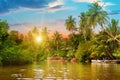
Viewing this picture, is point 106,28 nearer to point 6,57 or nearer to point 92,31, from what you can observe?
point 92,31

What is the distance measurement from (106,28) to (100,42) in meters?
6.11

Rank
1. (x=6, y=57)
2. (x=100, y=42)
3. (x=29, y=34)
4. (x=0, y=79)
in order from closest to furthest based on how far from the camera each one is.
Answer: (x=0, y=79) < (x=6, y=57) < (x=100, y=42) < (x=29, y=34)

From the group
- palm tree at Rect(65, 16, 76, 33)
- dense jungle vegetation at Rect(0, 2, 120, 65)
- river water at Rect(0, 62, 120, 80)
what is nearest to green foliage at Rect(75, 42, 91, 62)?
dense jungle vegetation at Rect(0, 2, 120, 65)

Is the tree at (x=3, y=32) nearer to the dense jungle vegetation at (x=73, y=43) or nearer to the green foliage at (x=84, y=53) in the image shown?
the dense jungle vegetation at (x=73, y=43)

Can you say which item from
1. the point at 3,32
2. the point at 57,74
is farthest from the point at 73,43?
the point at 57,74

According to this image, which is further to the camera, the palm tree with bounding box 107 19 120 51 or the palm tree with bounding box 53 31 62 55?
the palm tree with bounding box 53 31 62 55

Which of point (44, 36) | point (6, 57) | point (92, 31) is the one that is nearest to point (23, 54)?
point (6, 57)

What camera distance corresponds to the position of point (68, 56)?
383ft

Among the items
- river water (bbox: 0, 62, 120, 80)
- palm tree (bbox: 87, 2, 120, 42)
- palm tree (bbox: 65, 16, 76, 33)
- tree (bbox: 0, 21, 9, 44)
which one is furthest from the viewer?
palm tree (bbox: 65, 16, 76, 33)

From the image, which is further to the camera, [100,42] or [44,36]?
[44,36]

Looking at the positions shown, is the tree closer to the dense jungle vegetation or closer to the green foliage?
the dense jungle vegetation

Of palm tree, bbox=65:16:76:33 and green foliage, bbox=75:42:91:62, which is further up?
palm tree, bbox=65:16:76:33

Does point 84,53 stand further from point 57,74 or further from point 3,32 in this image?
point 57,74

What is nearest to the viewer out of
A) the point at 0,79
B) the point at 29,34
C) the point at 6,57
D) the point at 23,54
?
the point at 0,79
